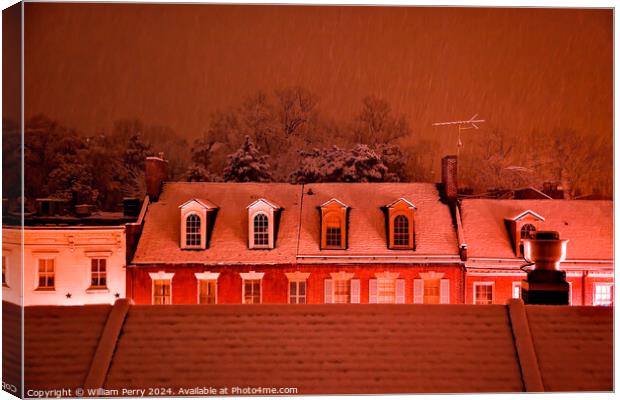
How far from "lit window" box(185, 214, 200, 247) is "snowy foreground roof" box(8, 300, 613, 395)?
1.84 metres

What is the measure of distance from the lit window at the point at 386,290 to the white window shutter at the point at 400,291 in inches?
1.6

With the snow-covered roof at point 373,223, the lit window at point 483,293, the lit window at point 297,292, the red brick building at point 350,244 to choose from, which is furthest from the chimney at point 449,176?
the lit window at point 297,292

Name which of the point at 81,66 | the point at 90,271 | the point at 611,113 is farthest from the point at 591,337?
the point at 81,66

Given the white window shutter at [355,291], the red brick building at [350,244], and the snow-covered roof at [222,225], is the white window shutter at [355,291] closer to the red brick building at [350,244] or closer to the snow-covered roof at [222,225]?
the red brick building at [350,244]

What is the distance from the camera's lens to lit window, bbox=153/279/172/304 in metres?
7.31

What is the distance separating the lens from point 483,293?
295 inches

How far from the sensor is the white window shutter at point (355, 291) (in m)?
7.51

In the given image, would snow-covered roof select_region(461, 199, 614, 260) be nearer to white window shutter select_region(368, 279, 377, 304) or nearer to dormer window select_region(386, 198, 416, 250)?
dormer window select_region(386, 198, 416, 250)

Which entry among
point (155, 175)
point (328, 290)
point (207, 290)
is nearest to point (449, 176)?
point (328, 290)

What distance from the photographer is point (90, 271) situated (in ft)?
23.6

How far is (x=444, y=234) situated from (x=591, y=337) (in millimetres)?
2223

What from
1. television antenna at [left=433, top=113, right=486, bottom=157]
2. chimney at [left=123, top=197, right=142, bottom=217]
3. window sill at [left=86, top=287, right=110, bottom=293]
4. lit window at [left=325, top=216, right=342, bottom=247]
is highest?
television antenna at [left=433, top=113, right=486, bottom=157]

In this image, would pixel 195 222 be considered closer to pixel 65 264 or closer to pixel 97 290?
pixel 97 290

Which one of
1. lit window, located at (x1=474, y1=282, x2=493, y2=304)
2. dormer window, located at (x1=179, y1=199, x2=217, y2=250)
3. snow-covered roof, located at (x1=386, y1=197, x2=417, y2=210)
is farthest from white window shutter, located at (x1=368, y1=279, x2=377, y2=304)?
dormer window, located at (x1=179, y1=199, x2=217, y2=250)
